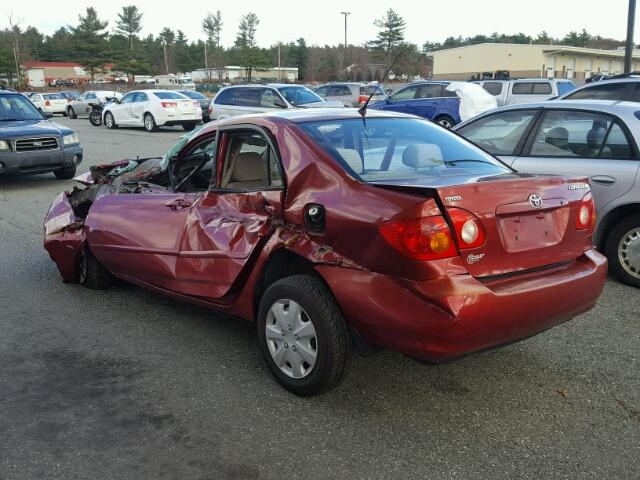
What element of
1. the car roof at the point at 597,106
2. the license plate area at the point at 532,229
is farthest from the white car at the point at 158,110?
the license plate area at the point at 532,229

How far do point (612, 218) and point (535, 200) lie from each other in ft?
8.44

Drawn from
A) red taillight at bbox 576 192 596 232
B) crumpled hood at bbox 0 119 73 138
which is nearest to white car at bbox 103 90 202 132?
crumpled hood at bbox 0 119 73 138

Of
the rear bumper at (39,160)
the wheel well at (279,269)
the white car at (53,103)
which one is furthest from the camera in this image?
the white car at (53,103)

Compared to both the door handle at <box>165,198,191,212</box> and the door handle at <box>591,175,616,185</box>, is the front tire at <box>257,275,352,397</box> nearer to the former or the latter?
the door handle at <box>165,198,191,212</box>

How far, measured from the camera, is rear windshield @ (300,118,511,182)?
371cm

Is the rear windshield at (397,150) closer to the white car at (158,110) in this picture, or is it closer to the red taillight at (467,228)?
the red taillight at (467,228)

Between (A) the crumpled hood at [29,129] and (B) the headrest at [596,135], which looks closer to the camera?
(B) the headrest at [596,135]

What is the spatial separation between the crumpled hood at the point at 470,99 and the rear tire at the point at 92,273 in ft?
44.8

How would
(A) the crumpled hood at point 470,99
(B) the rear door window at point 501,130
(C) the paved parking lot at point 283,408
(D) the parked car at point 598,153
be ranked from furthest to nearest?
(A) the crumpled hood at point 470,99 → (B) the rear door window at point 501,130 → (D) the parked car at point 598,153 → (C) the paved parking lot at point 283,408

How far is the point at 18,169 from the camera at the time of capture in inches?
430

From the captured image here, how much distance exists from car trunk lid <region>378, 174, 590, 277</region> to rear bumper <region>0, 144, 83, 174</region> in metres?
9.39

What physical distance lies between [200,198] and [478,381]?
2.08 metres

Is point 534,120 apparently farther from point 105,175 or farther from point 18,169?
point 18,169

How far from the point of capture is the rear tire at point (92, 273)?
216 inches
